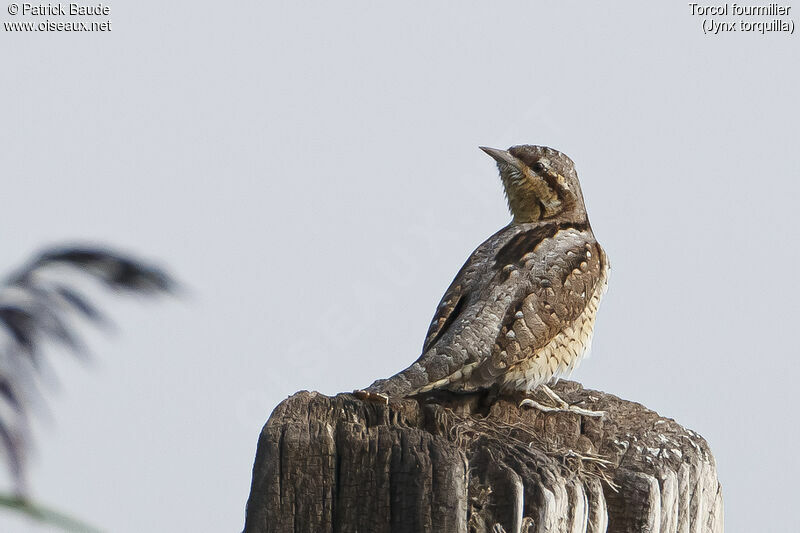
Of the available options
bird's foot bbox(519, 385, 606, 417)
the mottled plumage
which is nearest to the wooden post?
bird's foot bbox(519, 385, 606, 417)

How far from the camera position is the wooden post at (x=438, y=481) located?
2.91m

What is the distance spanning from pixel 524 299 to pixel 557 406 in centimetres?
85

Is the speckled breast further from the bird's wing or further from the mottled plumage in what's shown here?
the bird's wing

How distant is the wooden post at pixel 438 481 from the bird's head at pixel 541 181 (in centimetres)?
299

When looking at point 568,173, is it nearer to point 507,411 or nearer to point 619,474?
point 507,411

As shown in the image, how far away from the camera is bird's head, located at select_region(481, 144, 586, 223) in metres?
6.54

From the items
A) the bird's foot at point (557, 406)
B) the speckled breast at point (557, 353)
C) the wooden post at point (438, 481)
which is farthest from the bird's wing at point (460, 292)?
the wooden post at point (438, 481)

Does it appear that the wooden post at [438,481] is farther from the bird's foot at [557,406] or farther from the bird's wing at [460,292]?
the bird's wing at [460,292]

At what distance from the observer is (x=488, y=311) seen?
5.47 metres

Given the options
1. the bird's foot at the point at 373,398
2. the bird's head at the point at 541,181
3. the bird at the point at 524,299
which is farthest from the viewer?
the bird's head at the point at 541,181

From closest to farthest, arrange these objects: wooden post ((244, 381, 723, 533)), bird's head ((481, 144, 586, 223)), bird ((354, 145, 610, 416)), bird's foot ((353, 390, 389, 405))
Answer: wooden post ((244, 381, 723, 533)) < bird's foot ((353, 390, 389, 405)) < bird ((354, 145, 610, 416)) < bird's head ((481, 144, 586, 223))

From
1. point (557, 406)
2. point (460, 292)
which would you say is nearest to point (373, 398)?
point (557, 406)

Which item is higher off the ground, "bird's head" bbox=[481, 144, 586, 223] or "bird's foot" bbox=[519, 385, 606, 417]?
"bird's head" bbox=[481, 144, 586, 223]

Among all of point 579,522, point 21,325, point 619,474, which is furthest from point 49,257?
point 619,474
